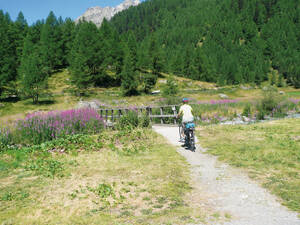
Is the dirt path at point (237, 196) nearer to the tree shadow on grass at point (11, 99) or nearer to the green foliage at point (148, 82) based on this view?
the tree shadow on grass at point (11, 99)

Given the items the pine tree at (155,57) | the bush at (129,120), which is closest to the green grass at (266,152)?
the bush at (129,120)

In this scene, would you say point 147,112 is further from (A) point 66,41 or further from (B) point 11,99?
(A) point 66,41

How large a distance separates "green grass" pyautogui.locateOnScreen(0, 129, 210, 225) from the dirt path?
0.44m

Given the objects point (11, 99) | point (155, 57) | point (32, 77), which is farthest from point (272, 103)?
point (155, 57)

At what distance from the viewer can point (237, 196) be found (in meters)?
5.34

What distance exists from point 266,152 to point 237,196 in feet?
13.1

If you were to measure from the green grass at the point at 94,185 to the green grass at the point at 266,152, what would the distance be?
179 centimetres

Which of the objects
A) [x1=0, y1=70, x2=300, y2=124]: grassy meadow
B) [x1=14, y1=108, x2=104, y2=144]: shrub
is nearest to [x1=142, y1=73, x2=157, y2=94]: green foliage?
[x1=0, y1=70, x2=300, y2=124]: grassy meadow

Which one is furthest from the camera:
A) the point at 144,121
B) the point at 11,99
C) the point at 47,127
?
the point at 11,99

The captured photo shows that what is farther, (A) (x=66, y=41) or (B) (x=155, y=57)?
(A) (x=66, y=41)

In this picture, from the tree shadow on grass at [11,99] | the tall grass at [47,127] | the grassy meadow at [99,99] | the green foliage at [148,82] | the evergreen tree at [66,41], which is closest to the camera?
the tall grass at [47,127]

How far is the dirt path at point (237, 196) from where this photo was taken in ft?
14.0

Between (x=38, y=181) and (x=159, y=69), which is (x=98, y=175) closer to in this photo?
(x=38, y=181)

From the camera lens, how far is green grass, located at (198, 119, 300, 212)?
19.0 ft
